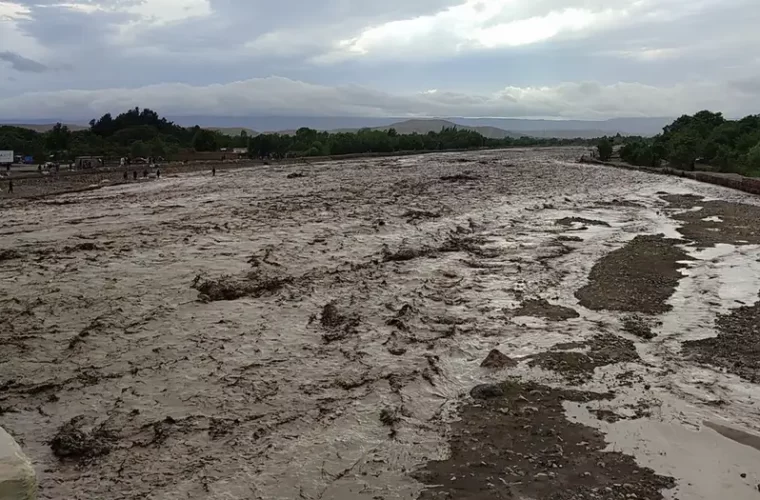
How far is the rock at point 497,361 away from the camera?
8992mm

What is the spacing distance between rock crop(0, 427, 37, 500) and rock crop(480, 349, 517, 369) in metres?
6.78

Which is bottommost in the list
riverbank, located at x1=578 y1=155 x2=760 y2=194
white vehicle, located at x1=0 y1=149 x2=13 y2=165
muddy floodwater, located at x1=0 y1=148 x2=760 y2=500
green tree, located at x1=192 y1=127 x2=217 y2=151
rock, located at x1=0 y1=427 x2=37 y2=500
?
muddy floodwater, located at x1=0 y1=148 x2=760 y2=500

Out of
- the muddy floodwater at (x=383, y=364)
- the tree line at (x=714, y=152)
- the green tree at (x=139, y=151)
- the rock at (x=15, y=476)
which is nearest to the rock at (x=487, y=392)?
the muddy floodwater at (x=383, y=364)

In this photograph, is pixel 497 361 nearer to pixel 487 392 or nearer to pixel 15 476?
pixel 487 392

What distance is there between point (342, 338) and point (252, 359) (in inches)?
67.3

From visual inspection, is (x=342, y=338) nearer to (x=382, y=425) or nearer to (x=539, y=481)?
(x=382, y=425)

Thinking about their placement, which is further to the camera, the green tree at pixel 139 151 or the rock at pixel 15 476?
the green tree at pixel 139 151

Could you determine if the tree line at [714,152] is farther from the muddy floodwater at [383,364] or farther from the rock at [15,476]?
the rock at [15,476]

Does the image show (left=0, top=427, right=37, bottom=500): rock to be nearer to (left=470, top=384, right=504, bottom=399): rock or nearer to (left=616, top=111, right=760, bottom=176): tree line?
(left=470, top=384, right=504, bottom=399): rock

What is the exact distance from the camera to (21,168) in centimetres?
5103

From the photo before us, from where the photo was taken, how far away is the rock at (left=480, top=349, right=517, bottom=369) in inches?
354

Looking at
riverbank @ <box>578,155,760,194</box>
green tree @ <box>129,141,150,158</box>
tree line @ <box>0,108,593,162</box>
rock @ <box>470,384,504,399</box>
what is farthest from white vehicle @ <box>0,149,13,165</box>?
riverbank @ <box>578,155,760,194</box>

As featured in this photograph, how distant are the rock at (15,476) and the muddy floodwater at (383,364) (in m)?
2.80

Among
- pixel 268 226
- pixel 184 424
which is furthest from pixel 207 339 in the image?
pixel 268 226
